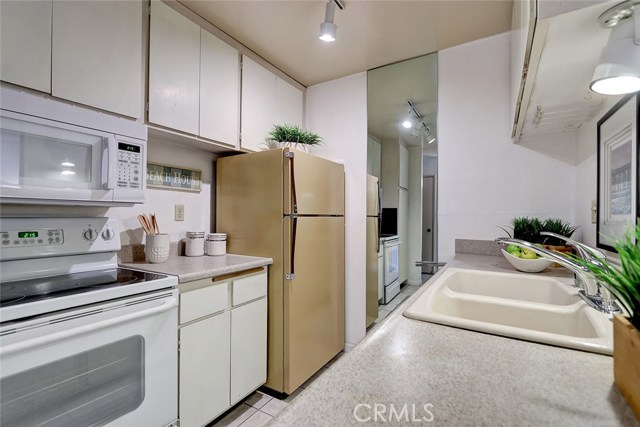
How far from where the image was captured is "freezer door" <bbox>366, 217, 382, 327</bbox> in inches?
102

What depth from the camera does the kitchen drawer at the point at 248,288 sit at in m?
1.70

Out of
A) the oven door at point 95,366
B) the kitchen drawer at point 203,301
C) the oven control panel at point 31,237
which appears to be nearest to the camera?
the oven door at point 95,366

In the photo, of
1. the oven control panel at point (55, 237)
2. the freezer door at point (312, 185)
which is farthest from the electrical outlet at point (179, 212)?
the freezer door at point (312, 185)

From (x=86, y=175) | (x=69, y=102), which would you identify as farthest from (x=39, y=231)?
(x=69, y=102)

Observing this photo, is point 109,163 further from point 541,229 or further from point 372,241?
point 541,229

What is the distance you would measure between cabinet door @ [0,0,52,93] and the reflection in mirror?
2128 millimetres

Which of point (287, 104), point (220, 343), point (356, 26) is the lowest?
point (220, 343)

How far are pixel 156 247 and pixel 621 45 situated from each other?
2050mm

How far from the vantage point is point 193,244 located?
197 cm

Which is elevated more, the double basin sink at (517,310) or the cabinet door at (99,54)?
the cabinet door at (99,54)

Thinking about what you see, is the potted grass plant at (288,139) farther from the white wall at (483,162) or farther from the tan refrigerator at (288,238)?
the white wall at (483,162)

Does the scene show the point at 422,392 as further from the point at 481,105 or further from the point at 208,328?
the point at 481,105

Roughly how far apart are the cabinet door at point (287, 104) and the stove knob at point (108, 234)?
146 centimetres

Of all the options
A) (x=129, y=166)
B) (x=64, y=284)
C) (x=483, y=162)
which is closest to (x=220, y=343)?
(x=64, y=284)
